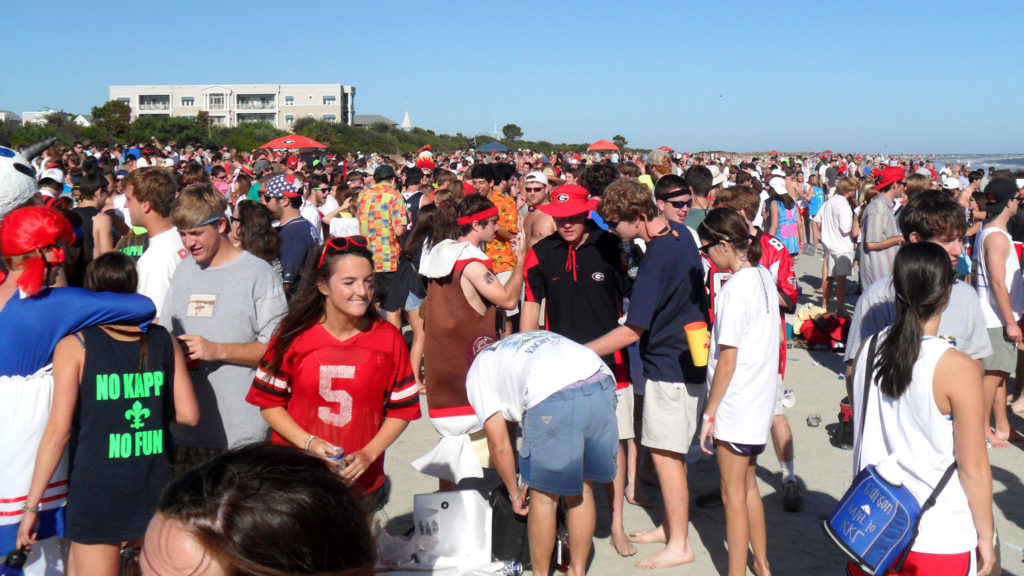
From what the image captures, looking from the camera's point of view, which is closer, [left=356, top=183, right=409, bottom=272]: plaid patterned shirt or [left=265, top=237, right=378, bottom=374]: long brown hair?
[left=265, top=237, right=378, bottom=374]: long brown hair

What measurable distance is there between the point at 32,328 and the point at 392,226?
213 inches

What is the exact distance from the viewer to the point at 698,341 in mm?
4121

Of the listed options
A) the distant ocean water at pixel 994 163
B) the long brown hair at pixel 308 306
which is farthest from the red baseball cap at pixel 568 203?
the distant ocean water at pixel 994 163

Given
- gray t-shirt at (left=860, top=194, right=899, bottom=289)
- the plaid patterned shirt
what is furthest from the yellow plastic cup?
the plaid patterned shirt

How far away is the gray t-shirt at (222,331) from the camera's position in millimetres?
3736

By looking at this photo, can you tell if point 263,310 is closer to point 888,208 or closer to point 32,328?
point 32,328

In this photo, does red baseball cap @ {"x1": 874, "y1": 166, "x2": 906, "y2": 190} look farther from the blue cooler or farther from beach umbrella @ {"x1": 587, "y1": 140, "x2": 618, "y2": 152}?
beach umbrella @ {"x1": 587, "y1": 140, "x2": 618, "y2": 152}

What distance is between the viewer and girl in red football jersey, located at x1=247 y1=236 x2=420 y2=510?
3.37 metres

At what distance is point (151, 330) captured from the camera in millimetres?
3238

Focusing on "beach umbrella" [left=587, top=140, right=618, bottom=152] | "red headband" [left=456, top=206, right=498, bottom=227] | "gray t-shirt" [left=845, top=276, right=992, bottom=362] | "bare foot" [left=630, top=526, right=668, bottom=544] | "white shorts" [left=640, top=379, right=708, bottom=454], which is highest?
"beach umbrella" [left=587, top=140, right=618, bottom=152]

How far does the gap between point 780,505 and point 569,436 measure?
2.43 metres

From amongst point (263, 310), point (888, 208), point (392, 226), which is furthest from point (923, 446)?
point (392, 226)

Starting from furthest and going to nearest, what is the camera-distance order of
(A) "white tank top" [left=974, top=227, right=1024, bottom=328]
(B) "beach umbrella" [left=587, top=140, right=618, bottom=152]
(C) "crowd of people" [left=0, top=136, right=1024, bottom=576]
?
(B) "beach umbrella" [left=587, top=140, right=618, bottom=152], (A) "white tank top" [left=974, top=227, right=1024, bottom=328], (C) "crowd of people" [left=0, top=136, right=1024, bottom=576]

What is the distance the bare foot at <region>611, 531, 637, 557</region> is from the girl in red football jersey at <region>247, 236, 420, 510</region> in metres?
1.75
